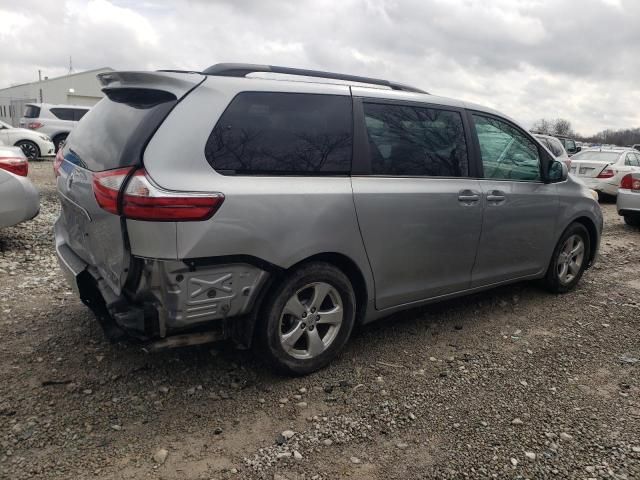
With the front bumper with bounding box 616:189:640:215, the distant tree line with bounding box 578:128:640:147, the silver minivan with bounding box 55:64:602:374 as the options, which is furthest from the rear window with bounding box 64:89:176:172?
the distant tree line with bounding box 578:128:640:147

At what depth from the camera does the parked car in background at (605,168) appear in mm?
12469

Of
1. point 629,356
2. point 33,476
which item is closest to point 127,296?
point 33,476

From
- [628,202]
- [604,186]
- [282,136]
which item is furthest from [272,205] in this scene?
[604,186]

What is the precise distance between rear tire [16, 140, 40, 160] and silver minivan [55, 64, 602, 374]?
47.0 feet

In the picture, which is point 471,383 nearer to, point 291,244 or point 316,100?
point 291,244

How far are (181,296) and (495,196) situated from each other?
2.57 m

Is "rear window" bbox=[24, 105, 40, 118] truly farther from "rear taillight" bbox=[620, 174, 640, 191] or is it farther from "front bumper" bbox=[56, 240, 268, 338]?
"front bumper" bbox=[56, 240, 268, 338]

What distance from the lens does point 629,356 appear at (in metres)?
3.79

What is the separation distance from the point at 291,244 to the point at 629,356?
2.71m

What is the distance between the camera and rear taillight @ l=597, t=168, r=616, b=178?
12502mm

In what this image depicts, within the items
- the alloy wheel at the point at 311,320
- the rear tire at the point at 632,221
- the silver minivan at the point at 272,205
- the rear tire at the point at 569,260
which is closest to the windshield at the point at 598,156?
the rear tire at the point at 632,221

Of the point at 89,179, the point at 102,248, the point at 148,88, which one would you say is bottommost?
the point at 102,248

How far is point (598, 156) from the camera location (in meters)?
13.4

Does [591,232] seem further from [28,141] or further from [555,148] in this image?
[28,141]
